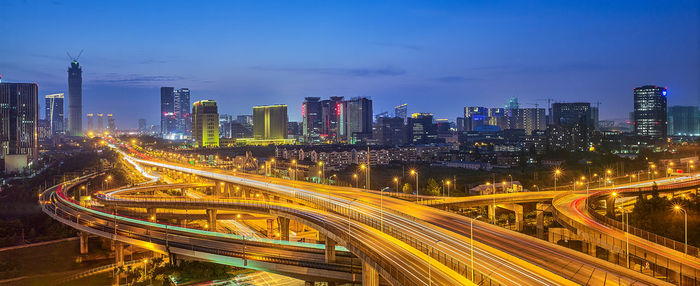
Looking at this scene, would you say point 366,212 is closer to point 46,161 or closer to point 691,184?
point 691,184

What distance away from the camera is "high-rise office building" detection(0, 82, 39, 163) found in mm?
153512

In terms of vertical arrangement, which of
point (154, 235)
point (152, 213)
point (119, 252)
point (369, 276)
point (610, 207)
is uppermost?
point (369, 276)

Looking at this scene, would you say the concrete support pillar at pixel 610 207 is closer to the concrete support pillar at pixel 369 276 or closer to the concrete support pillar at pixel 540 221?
the concrete support pillar at pixel 540 221

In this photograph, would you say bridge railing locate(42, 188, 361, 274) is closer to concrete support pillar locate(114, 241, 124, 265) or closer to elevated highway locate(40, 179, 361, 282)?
elevated highway locate(40, 179, 361, 282)

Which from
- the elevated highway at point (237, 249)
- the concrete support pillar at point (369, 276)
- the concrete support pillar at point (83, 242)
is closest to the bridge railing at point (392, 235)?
the concrete support pillar at point (369, 276)

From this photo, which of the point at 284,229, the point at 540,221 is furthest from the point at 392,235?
the point at 540,221

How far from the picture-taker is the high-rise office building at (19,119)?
153512 millimetres

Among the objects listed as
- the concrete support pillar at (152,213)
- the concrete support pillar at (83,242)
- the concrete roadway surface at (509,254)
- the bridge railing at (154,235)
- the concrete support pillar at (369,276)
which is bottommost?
the concrete support pillar at (83,242)

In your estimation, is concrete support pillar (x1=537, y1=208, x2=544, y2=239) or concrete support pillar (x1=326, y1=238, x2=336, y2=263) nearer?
concrete support pillar (x1=326, y1=238, x2=336, y2=263)

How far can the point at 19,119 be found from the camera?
166 m

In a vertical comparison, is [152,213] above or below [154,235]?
below

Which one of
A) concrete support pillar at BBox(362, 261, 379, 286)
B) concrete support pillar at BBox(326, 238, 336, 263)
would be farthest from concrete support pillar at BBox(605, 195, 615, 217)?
concrete support pillar at BBox(362, 261, 379, 286)

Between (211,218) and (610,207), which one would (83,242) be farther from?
(610,207)

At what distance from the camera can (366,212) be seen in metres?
40.9
